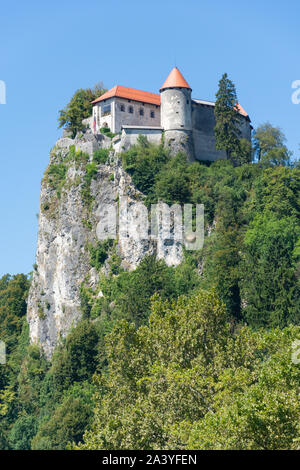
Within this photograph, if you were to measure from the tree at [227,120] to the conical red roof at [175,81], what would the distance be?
3019 mm

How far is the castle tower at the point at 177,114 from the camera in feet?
237

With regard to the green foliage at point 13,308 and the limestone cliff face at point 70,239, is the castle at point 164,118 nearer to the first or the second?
the limestone cliff face at point 70,239

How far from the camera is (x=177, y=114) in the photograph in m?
73.4

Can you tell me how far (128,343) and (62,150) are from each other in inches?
1317

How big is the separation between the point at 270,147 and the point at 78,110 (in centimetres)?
1758

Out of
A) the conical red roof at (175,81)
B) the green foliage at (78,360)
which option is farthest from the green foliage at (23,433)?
the conical red roof at (175,81)

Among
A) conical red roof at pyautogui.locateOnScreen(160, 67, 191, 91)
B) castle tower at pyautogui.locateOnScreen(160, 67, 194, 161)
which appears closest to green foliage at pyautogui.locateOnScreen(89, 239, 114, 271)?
castle tower at pyautogui.locateOnScreen(160, 67, 194, 161)

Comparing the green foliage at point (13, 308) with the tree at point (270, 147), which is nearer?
the tree at point (270, 147)

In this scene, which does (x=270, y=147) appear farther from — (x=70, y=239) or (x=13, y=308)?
(x=13, y=308)

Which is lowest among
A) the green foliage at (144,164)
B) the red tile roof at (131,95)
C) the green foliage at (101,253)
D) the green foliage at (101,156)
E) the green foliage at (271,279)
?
the green foliage at (271,279)

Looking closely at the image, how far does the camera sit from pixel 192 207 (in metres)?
67.1

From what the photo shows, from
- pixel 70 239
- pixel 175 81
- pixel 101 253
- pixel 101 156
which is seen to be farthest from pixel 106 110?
pixel 101 253
